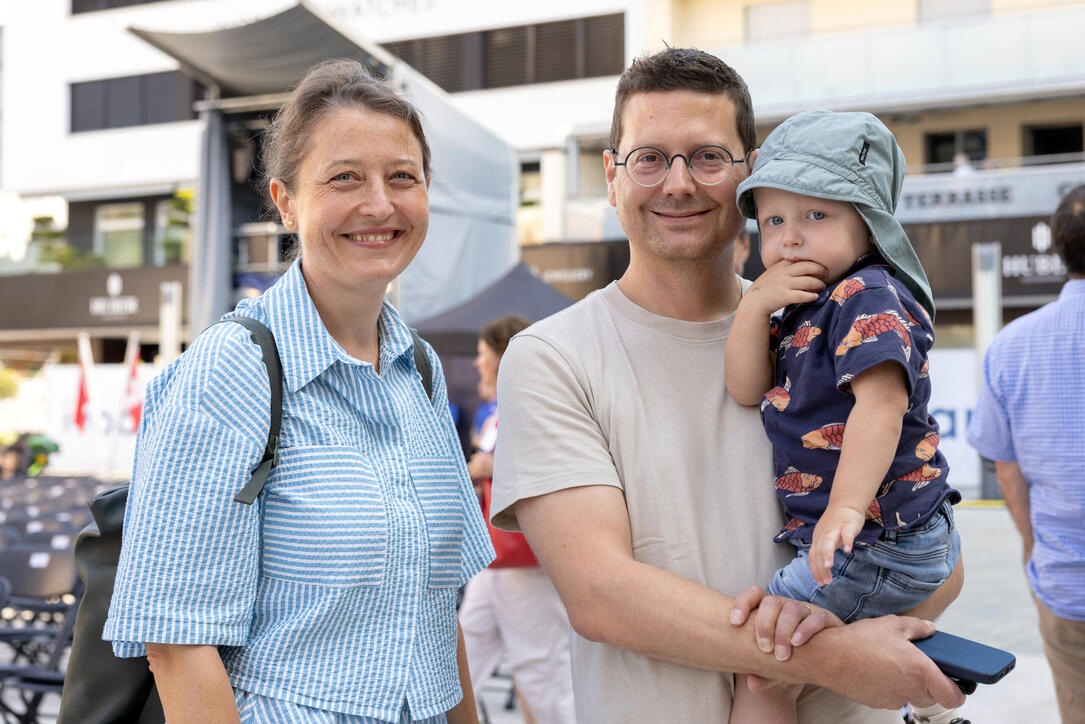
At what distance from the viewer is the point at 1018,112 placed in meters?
21.2

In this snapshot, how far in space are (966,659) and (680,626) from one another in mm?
457

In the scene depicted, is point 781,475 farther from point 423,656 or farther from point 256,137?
point 256,137

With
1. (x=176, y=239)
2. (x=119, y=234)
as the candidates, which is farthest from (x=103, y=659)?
(x=119, y=234)

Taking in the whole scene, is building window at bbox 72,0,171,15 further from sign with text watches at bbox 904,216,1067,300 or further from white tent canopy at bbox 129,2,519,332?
white tent canopy at bbox 129,2,519,332

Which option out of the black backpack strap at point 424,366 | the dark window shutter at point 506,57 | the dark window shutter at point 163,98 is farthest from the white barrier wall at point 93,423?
the black backpack strap at point 424,366

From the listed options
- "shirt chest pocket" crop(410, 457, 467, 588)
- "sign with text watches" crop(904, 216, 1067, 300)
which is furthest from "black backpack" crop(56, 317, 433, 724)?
"sign with text watches" crop(904, 216, 1067, 300)

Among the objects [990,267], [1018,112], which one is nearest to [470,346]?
[990,267]

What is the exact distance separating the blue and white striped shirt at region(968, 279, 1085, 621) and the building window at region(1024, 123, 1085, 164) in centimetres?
1994

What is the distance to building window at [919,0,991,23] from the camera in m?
21.2

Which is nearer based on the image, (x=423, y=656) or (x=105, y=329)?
(x=423, y=656)

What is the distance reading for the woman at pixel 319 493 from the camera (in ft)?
5.45

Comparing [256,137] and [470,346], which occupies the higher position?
[256,137]

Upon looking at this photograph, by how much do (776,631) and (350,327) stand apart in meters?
1.01

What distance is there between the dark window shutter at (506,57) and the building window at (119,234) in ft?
32.5
